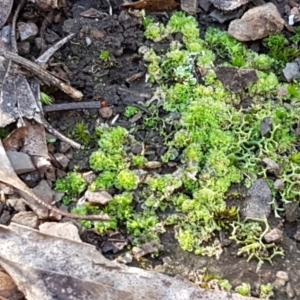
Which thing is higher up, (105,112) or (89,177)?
(105,112)

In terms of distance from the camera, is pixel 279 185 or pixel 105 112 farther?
pixel 105 112

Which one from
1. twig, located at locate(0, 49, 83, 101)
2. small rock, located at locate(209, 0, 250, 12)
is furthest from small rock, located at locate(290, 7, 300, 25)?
twig, located at locate(0, 49, 83, 101)

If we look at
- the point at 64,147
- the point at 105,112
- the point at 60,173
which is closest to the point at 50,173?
the point at 60,173

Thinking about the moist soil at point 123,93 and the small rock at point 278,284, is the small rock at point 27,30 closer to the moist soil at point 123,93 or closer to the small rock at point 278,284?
the moist soil at point 123,93

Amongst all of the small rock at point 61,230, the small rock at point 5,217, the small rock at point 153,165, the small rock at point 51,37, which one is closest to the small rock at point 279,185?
the small rock at point 153,165

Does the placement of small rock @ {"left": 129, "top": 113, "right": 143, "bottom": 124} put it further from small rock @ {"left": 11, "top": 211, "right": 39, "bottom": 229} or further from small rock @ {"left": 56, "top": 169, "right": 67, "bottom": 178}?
small rock @ {"left": 11, "top": 211, "right": 39, "bottom": 229}

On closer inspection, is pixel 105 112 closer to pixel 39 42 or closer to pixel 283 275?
pixel 39 42

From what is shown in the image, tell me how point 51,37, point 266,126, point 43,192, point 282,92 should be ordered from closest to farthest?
1. point 43,192
2. point 266,126
3. point 282,92
4. point 51,37
